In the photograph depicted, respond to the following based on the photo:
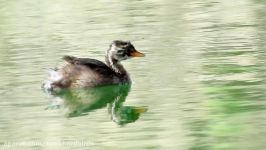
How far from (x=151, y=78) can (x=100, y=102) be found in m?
1.34

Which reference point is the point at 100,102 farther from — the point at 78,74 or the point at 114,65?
the point at 114,65

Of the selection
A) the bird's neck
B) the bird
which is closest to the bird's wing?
the bird

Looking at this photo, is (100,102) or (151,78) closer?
(100,102)

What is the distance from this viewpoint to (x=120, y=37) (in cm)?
2175

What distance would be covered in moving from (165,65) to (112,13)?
26.6ft

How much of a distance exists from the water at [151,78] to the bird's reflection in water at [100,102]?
0.10ft

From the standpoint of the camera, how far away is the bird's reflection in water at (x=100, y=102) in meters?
14.4

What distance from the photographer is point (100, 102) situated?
615 inches

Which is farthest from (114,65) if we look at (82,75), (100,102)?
(100,102)

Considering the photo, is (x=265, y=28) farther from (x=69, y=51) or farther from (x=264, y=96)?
(x=264, y=96)

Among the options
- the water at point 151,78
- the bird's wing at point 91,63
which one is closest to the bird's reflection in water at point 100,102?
the water at point 151,78

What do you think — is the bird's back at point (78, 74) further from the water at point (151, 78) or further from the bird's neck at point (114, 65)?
the bird's neck at point (114, 65)

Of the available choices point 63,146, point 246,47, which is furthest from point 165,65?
point 63,146

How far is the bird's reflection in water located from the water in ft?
0.10
